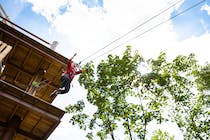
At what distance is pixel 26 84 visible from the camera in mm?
11938

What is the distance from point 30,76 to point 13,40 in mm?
1896

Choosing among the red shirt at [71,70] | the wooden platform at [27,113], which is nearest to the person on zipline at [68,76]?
the red shirt at [71,70]

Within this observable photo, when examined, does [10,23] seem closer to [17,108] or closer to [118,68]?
[17,108]

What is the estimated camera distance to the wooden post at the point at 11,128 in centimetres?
778

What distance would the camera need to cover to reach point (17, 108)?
782 centimetres

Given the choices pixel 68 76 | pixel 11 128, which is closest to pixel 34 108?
pixel 11 128

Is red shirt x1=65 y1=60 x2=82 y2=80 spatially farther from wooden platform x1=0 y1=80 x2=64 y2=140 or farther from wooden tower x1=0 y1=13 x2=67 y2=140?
wooden platform x1=0 y1=80 x2=64 y2=140

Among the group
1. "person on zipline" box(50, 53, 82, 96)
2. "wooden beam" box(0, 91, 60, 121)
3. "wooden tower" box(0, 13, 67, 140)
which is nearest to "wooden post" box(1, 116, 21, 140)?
"wooden tower" box(0, 13, 67, 140)

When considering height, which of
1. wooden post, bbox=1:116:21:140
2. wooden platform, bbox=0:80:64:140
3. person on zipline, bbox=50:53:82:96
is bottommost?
wooden post, bbox=1:116:21:140

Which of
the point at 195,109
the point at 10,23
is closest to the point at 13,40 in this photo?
the point at 10,23

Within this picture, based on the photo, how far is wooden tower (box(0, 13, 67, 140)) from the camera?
7395 mm

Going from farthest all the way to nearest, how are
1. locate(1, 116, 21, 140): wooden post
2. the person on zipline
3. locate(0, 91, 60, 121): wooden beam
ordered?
the person on zipline, locate(1, 116, 21, 140): wooden post, locate(0, 91, 60, 121): wooden beam

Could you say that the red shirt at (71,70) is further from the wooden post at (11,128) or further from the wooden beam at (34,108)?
the wooden beam at (34,108)

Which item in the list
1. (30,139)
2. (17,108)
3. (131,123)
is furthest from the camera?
(131,123)
